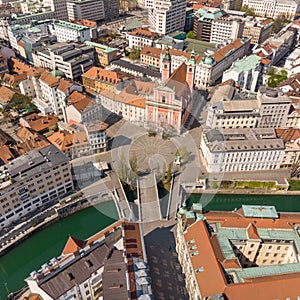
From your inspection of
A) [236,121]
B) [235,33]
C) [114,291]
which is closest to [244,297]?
[114,291]

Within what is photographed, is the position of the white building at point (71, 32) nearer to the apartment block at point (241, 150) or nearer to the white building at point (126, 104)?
the white building at point (126, 104)

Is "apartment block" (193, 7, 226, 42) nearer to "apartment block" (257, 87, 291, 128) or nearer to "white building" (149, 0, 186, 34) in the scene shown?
"white building" (149, 0, 186, 34)

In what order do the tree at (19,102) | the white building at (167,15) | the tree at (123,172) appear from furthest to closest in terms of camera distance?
the white building at (167,15) < the tree at (19,102) < the tree at (123,172)

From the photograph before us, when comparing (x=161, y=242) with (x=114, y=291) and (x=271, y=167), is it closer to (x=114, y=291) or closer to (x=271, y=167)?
(x=114, y=291)

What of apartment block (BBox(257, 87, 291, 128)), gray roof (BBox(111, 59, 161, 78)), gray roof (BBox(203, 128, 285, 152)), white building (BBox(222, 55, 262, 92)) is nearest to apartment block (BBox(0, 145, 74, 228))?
gray roof (BBox(203, 128, 285, 152))

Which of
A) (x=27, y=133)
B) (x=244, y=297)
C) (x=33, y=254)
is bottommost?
Result: (x=33, y=254)

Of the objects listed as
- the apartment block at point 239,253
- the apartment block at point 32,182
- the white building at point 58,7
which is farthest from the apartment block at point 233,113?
the white building at point 58,7
